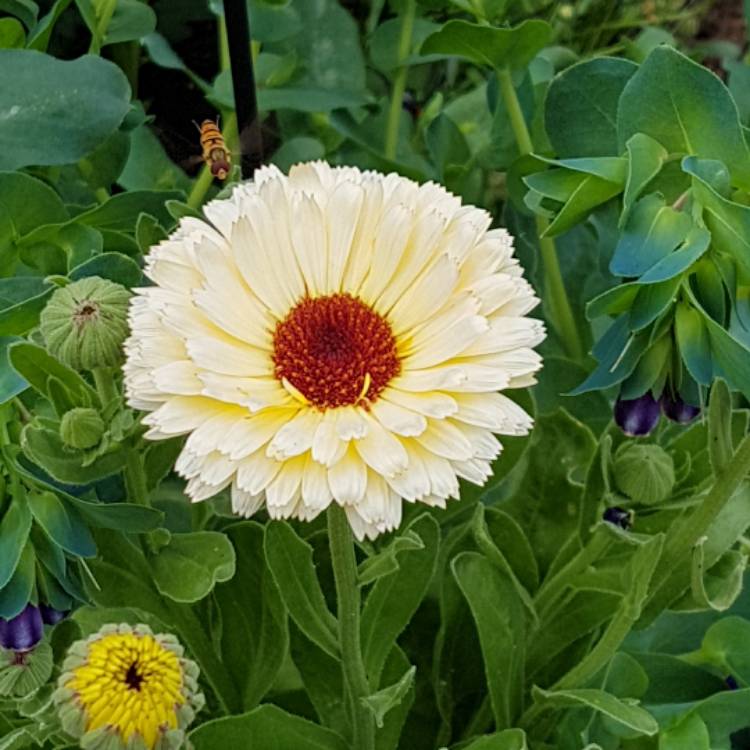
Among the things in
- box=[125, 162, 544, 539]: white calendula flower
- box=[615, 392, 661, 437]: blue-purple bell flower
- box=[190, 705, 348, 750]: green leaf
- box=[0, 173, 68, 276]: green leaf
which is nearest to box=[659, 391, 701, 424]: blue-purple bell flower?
box=[615, 392, 661, 437]: blue-purple bell flower

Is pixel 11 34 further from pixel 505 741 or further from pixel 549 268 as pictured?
→ pixel 505 741

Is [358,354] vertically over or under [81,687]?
over

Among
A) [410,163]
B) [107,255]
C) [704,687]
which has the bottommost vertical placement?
[704,687]

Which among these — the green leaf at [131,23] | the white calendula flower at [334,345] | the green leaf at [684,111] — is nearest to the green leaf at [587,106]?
the green leaf at [684,111]

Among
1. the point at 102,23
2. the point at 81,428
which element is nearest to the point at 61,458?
the point at 81,428

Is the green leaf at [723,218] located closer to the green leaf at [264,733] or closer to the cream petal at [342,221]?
the cream petal at [342,221]

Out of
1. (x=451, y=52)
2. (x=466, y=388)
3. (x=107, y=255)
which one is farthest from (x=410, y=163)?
(x=466, y=388)

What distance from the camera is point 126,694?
0.44 meters

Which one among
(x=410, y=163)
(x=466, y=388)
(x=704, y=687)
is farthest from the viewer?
(x=410, y=163)

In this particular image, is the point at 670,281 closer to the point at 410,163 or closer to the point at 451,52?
the point at 451,52

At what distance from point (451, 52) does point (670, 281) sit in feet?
0.92

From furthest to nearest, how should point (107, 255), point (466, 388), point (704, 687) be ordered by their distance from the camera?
point (704, 687)
point (107, 255)
point (466, 388)

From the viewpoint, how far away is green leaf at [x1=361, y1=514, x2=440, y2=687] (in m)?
0.56

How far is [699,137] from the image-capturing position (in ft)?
1.59
